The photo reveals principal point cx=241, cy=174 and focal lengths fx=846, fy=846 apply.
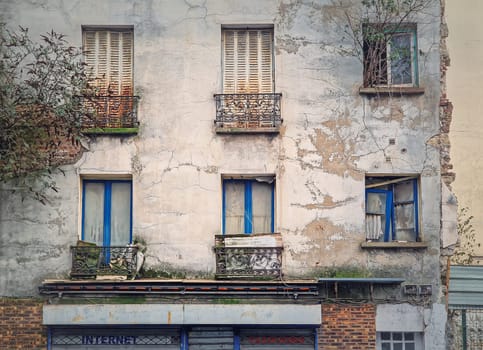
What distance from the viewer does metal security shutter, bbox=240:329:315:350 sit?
16.5 metres

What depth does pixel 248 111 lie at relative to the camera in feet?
56.6

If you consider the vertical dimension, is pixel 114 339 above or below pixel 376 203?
below

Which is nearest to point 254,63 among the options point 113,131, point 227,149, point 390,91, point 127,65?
point 227,149

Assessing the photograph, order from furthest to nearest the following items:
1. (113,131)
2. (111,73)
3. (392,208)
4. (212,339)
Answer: (111,73), (392,208), (113,131), (212,339)

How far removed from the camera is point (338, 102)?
1727 cm

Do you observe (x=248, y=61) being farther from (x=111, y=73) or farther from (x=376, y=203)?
(x=376, y=203)

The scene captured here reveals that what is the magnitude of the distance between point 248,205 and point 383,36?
4.39 metres

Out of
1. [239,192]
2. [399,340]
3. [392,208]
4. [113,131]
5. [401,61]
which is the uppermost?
[401,61]

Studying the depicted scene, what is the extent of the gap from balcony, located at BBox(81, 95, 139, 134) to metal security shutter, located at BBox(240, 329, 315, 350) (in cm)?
469

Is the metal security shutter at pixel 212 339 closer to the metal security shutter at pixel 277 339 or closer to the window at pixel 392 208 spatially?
the metal security shutter at pixel 277 339

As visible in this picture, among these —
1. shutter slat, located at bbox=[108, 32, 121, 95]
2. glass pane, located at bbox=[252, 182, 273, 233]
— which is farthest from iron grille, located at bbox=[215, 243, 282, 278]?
shutter slat, located at bbox=[108, 32, 121, 95]

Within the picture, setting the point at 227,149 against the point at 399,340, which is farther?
the point at 227,149

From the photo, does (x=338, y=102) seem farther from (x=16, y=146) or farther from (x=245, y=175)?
(x=16, y=146)

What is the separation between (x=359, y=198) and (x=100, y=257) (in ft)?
17.5
